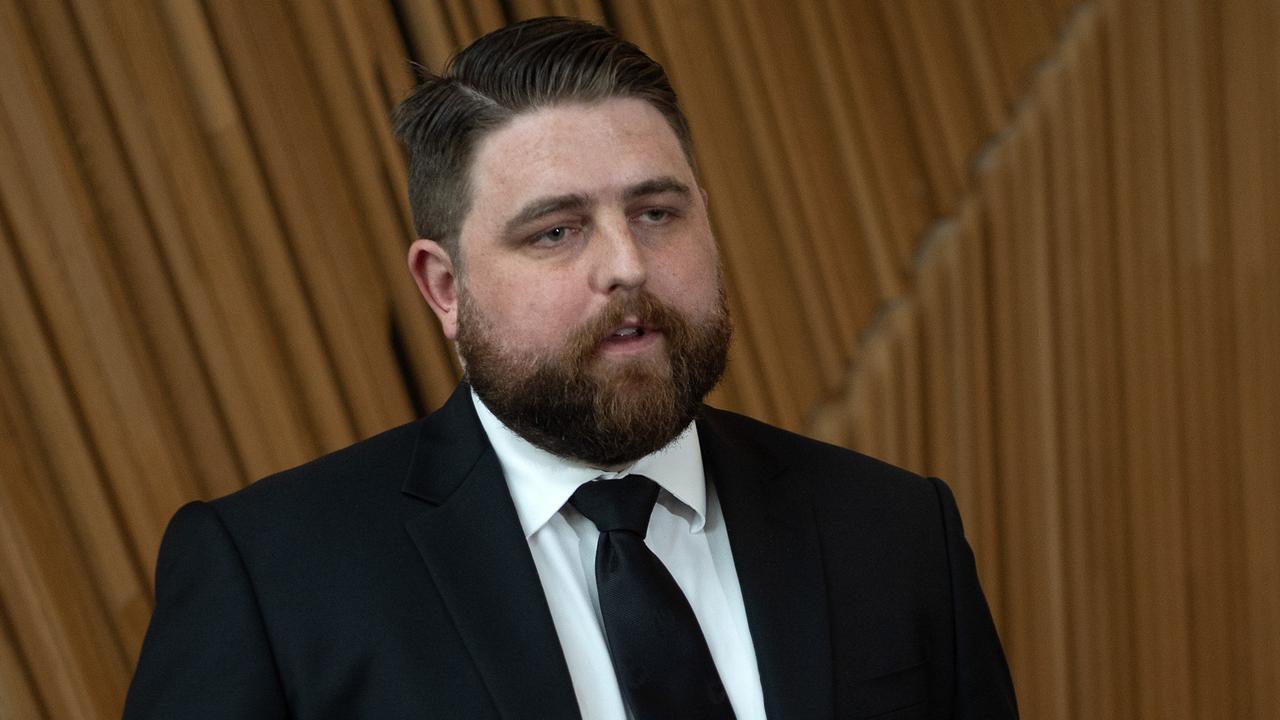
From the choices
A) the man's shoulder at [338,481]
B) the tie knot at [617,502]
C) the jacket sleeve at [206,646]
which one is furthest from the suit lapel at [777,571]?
the jacket sleeve at [206,646]

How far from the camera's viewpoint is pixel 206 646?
1176mm

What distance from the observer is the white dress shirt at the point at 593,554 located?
124cm

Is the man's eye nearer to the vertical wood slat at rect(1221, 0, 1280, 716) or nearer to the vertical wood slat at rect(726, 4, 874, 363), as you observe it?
the vertical wood slat at rect(726, 4, 874, 363)

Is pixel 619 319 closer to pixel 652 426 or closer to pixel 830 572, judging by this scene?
pixel 652 426

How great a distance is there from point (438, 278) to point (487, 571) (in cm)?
31

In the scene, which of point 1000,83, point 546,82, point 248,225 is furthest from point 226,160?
point 1000,83

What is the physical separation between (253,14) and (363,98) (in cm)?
17

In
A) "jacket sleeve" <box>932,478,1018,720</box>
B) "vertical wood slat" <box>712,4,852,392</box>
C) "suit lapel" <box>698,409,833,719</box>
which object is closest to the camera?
"suit lapel" <box>698,409,833,719</box>

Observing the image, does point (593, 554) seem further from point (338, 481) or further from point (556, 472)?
point (338, 481)

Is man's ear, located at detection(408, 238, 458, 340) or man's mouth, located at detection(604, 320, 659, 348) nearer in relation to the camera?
man's mouth, located at detection(604, 320, 659, 348)

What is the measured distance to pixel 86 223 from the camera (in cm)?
159

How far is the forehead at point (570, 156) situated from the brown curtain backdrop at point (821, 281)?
0.54 metres

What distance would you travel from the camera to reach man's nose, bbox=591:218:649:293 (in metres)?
1.19

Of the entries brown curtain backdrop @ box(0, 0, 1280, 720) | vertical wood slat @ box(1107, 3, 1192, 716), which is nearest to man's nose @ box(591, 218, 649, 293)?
brown curtain backdrop @ box(0, 0, 1280, 720)
